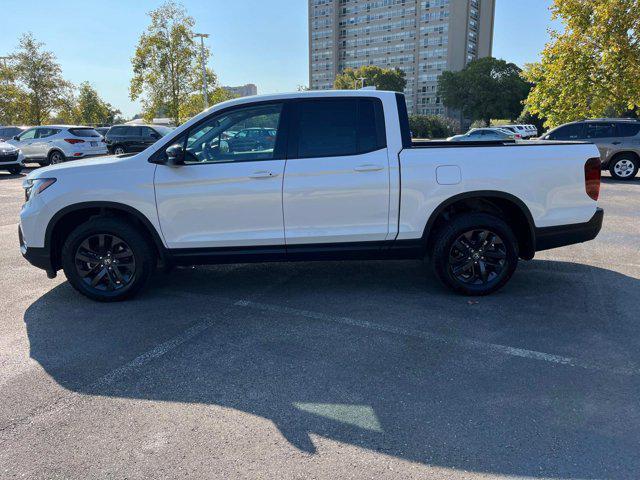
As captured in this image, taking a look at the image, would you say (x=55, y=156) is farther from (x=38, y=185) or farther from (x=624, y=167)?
(x=624, y=167)

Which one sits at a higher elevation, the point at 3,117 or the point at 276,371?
the point at 3,117

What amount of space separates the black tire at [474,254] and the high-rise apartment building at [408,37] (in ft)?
346

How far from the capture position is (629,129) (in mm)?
13742

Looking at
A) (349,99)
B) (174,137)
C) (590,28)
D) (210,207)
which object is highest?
(590,28)

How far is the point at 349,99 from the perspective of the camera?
4.57 meters

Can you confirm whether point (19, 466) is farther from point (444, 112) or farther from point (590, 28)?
point (444, 112)

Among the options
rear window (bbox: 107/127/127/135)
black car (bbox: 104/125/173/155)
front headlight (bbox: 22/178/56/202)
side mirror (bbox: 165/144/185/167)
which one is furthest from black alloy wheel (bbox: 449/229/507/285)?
rear window (bbox: 107/127/127/135)

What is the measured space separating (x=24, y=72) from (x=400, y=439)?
42.2 metres

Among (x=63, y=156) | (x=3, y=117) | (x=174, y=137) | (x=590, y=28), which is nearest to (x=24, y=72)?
(x=3, y=117)

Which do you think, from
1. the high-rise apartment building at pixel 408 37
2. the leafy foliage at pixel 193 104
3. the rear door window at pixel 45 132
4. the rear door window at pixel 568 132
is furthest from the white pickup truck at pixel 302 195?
the high-rise apartment building at pixel 408 37

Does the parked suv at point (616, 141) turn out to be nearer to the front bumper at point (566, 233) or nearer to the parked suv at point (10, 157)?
the front bumper at point (566, 233)

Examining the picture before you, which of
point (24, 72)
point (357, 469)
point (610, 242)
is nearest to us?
point (357, 469)

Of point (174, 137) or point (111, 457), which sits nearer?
point (111, 457)

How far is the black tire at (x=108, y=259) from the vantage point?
4.57 meters
